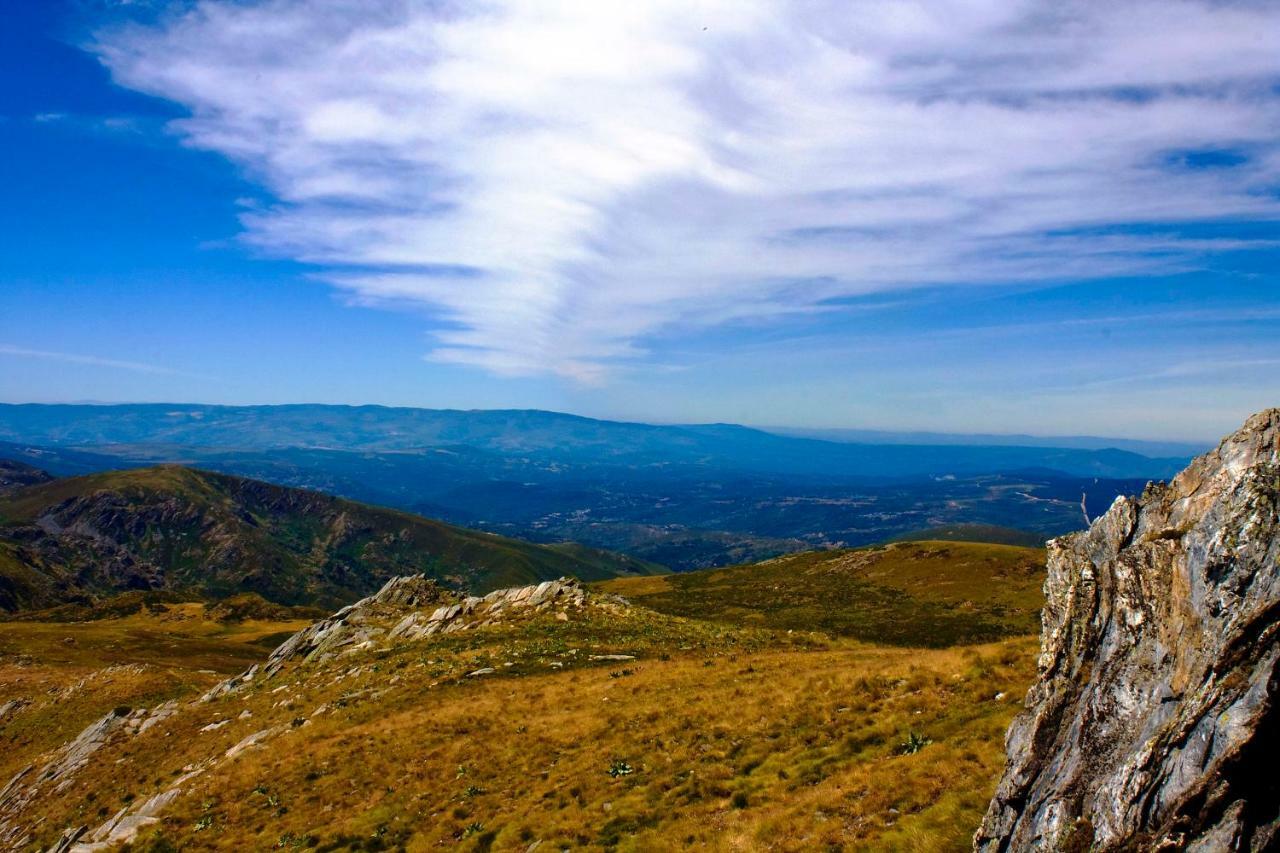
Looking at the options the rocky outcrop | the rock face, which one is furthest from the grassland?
the rocky outcrop

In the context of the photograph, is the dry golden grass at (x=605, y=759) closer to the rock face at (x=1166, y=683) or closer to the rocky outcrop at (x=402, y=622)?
the rock face at (x=1166, y=683)

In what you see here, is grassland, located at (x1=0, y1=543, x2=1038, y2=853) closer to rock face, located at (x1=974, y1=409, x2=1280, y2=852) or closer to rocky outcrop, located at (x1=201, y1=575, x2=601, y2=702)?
rock face, located at (x1=974, y1=409, x2=1280, y2=852)

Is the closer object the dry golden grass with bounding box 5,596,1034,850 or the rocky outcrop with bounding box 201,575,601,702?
the dry golden grass with bounding box 5,596,1034,850

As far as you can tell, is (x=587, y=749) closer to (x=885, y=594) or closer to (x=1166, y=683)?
(x=1166, y=683)

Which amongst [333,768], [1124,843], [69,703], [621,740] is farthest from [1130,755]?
[69,703]

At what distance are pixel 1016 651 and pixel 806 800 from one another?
12.2 metres

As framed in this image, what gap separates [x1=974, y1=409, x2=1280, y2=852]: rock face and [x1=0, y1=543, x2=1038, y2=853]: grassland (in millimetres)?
3111

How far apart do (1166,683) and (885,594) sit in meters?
97.0

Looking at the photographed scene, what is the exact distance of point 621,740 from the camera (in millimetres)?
24625

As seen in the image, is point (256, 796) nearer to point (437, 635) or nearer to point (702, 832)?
point (702, 832)

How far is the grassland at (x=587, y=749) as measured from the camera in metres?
16.5

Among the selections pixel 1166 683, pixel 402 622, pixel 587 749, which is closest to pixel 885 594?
pixel 402 622

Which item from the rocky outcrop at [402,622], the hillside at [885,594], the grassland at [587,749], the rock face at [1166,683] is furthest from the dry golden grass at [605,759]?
the hillside at [885,594]

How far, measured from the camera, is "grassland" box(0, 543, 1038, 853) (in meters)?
16.5
